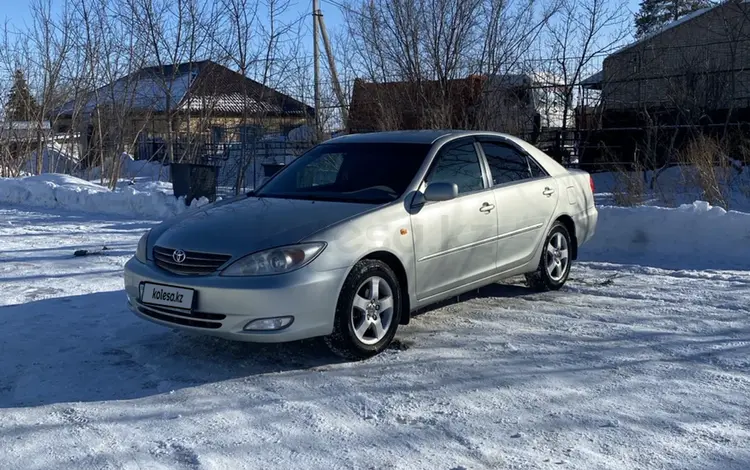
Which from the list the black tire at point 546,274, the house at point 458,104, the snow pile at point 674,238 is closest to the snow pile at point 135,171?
the house at point 458,104

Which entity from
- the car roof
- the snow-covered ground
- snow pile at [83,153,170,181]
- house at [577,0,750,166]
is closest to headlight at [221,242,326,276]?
the snow-covered ground

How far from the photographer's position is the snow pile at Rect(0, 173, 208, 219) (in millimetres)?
13273

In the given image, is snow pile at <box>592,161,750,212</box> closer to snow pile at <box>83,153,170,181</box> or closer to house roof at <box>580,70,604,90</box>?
house roof at <box>580,70,604,90</box>

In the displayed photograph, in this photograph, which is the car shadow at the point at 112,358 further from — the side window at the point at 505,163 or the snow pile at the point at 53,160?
the snow pile at the point at 53,160

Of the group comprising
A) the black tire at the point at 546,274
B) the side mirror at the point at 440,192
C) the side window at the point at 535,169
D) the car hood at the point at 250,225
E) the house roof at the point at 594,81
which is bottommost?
the black tire at the point at 546,274

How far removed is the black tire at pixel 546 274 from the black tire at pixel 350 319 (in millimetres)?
2177

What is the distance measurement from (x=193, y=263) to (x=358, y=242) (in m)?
1.04

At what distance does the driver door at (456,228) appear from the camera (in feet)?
18.3

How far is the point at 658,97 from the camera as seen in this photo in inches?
675

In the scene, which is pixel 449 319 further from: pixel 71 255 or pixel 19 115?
pixel 19 115

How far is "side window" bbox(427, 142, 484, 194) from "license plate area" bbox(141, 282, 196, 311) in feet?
6.52

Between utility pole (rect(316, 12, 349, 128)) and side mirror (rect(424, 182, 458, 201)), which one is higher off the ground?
utility pole (rect(316, 12, 349, 128))

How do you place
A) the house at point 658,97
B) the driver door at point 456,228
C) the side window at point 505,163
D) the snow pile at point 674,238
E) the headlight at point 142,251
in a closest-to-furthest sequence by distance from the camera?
1. the headlight at point 142,251
2. the driver door at point 456,228
3. the side window at point 505,163
4. the snow pile at point 674,238
5. the house at point 658,97

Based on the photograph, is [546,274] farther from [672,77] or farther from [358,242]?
[672,77]
